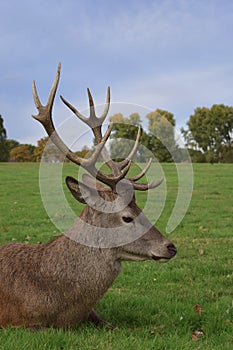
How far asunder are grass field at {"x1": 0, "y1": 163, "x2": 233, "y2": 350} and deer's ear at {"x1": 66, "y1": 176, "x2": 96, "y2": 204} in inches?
46.0

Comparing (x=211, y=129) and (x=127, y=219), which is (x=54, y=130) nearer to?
(x=127, y=219)

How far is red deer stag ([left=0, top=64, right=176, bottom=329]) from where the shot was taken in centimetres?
431

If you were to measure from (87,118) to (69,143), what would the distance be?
0.33 m

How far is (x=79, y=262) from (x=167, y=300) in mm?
1623

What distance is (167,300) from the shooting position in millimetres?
5598

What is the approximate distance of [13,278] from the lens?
4.44m

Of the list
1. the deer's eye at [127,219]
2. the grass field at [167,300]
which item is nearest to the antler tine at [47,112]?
the deer's eye at [127,219]

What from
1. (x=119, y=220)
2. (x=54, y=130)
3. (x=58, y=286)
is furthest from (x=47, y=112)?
(x=58, y=286)

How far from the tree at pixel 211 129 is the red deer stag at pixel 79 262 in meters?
58.1

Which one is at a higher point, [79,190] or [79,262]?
[79,190]

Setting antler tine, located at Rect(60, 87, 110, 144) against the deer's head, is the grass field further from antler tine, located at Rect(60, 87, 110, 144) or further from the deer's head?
antler tine, located at Rect(60, 87, 110, 144)

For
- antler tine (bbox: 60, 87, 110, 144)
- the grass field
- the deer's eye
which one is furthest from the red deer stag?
antler tine (bbox: 60, 87, 110, 144)

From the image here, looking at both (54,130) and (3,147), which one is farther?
(3,147)

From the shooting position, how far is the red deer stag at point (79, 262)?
4.31m
